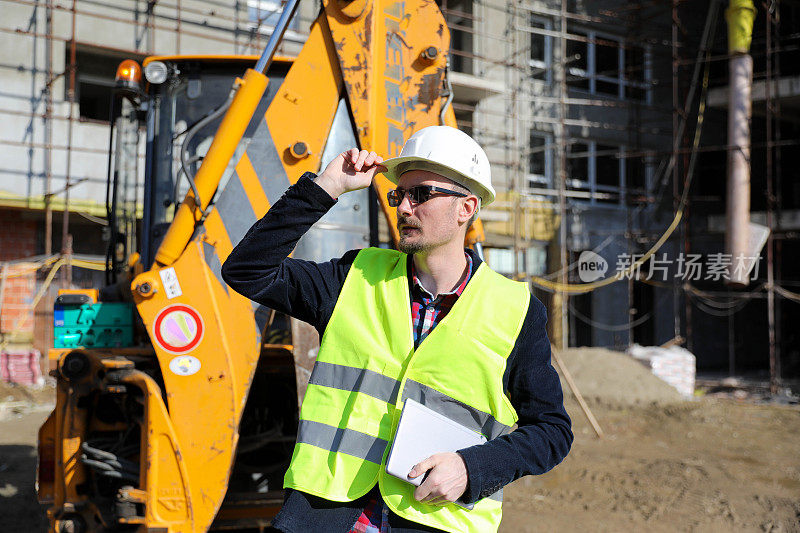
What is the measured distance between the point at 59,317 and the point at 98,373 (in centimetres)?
59

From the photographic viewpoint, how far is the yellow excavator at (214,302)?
3.22 m

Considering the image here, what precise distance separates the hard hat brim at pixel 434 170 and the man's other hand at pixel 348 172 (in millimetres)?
78

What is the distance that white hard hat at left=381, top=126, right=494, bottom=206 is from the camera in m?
2.08

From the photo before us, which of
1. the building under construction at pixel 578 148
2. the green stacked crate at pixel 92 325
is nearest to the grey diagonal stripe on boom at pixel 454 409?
the green stacked crate at pixel 92 325

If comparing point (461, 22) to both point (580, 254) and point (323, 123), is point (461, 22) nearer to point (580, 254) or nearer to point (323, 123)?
point (580, 254)

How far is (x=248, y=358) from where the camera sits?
3289 mm

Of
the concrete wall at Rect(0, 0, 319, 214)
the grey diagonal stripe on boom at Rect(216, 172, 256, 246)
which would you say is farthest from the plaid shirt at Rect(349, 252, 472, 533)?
the concrete wall at Rect(0, 0, 319, 214)

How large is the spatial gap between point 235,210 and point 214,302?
48 centimetres

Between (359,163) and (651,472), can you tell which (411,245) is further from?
(651,472)

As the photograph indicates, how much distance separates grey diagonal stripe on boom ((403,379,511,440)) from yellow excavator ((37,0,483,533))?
1558mm

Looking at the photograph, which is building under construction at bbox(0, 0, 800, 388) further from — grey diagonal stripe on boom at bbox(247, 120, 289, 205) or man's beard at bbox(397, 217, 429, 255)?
man's beard at bbox(397, 217, 429, 255)

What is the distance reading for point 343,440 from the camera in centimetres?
Result: 194

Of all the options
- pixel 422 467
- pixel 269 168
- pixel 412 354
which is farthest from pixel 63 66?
pixel 422 467

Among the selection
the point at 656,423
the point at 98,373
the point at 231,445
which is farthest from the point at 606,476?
the point at 98,373
